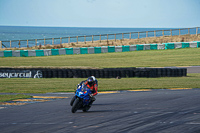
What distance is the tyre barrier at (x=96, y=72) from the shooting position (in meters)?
23.0

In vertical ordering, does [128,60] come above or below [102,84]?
above

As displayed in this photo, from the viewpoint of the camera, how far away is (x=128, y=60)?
3381 centimetres

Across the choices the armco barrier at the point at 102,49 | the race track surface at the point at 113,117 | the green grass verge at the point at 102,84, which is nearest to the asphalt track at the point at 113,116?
the race track surface at the point at 113,117

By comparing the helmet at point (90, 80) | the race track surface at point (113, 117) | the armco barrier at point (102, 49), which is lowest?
the race track surface at point (113, 117)

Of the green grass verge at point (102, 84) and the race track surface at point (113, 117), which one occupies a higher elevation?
the green grass verge at point (102, 84)

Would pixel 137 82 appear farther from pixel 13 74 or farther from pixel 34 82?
pixel 13 74

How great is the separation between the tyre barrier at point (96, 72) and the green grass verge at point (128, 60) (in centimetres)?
430

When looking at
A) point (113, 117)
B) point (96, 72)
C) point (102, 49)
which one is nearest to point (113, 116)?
point (113, 117)

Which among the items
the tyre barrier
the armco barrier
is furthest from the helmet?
the armco barrier

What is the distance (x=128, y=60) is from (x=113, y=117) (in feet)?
76.8

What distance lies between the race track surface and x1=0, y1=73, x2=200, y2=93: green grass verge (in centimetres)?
411

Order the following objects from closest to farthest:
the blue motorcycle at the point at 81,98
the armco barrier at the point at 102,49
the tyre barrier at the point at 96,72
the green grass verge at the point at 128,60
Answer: the blue motorcycle at the point at 81,98, the tyre barrier at the point at 96,72, the green grass verge at the point at 128,60, the armco barrier at the point at 102,49

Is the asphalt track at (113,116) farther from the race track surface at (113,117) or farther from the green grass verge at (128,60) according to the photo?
the green grass verge at (128,60)

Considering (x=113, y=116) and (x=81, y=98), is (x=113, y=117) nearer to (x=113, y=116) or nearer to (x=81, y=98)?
(x=113, y=116)
